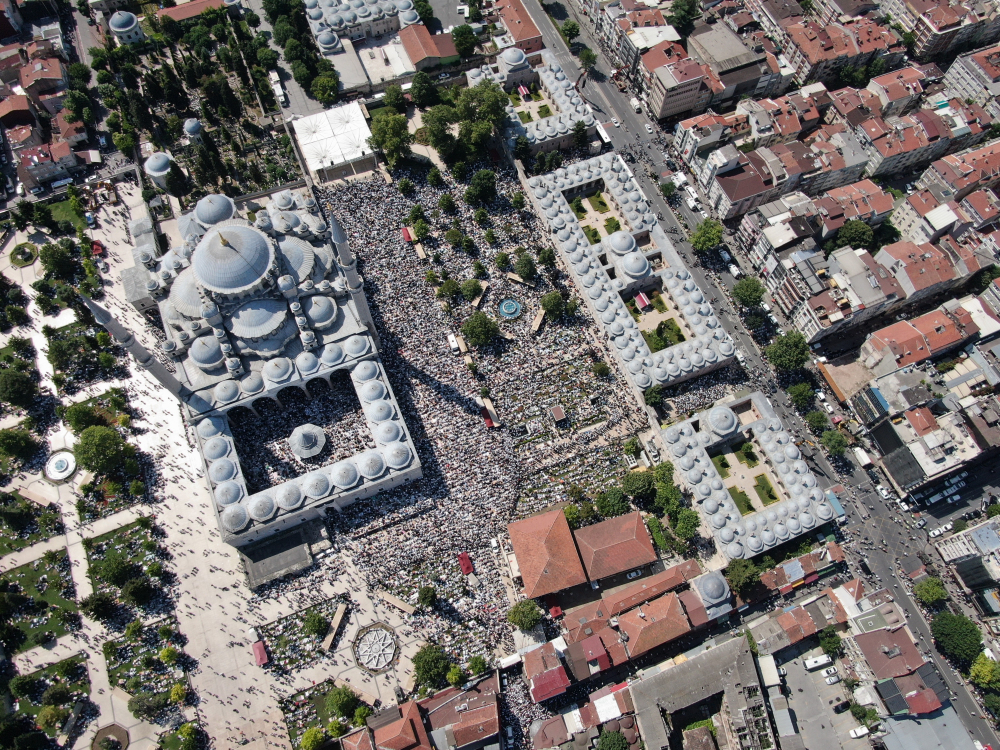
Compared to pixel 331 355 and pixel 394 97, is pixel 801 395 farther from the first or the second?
pixel 394 97

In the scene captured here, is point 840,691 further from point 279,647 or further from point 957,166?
point 957,166

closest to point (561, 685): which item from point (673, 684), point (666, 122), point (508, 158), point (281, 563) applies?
point (673, 684)

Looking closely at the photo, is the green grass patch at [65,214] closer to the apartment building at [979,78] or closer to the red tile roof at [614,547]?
the red tile roof at [614,547]

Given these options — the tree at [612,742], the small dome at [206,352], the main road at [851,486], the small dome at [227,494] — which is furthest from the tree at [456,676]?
the main road at [851,486]

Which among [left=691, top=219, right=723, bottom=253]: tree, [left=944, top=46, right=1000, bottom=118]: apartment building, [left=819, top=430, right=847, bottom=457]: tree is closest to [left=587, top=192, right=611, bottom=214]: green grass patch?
[left=691, top=219, right=723, bottom=253]: tree

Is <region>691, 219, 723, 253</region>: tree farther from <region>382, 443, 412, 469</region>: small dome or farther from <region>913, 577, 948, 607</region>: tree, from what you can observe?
<region>382, 443, 412, 469</region>: small dome

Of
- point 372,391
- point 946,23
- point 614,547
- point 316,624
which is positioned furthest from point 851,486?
point 946,23
